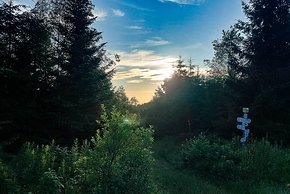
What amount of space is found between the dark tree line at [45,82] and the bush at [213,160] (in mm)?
7448

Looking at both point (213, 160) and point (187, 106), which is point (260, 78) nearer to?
point (187, 106)

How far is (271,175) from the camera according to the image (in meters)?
12.1

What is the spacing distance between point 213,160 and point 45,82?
11.5 metres

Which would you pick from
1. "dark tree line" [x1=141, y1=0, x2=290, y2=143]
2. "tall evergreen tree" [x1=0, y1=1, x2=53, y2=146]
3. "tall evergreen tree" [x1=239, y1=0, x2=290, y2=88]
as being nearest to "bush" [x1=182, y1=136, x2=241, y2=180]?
"dark tree line" [x1=141, y1=0, x2=290, y2=143]

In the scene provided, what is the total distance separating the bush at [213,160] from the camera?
12750 mm

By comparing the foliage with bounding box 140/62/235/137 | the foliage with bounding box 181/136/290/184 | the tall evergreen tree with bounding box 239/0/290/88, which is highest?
the tall evergreen tree with bounding box 239/0/290/88

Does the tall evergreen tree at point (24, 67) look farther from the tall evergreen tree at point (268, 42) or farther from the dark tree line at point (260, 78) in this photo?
the tall evergreen tree at point (268, 42)

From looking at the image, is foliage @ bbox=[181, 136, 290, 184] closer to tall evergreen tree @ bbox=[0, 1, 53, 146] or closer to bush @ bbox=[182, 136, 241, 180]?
bush @ bbox=[182, 136, 241, 180]

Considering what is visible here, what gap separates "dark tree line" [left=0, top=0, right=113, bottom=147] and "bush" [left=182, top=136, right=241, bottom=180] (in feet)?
24.4

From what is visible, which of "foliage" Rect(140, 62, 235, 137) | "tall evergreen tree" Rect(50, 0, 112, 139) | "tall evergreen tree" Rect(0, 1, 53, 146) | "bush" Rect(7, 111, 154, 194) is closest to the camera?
"bush" Rect(7, 111, 154, 194)

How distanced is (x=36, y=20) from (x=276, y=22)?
16.0 m

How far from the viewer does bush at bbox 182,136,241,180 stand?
1275 centimetres

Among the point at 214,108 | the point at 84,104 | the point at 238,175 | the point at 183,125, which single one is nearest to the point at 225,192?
the point at 238,175

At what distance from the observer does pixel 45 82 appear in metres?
19.9
